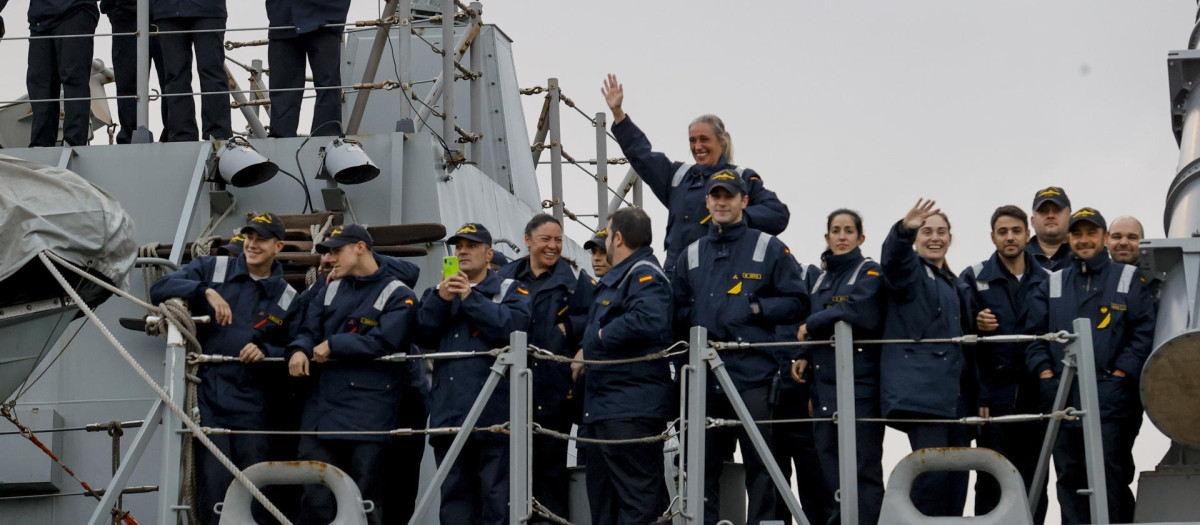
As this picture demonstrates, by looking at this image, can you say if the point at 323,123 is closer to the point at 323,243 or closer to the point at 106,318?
the point at 106,318

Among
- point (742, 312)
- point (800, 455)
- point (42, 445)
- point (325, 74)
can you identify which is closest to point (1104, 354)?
point (800, 455)

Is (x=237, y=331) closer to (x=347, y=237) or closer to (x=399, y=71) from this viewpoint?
(x=347, y=237)

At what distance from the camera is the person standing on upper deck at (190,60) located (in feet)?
27.0

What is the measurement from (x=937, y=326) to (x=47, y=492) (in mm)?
3942

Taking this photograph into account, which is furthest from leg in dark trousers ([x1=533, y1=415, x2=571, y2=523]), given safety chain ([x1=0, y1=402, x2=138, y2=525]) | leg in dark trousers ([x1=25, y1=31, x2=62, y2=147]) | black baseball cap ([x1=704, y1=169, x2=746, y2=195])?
leg in dark trousers ([x1=25, y1=31, x2=62, y2=147])

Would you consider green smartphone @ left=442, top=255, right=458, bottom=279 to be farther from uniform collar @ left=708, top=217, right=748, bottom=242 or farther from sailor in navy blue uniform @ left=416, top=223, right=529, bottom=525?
uniform collar @ left=708, top=217, right=748, bottom=242

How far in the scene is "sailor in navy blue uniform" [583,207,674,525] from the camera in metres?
5.87

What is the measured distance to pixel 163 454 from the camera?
5.82m

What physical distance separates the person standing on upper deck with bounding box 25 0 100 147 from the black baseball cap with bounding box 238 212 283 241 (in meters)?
2.52

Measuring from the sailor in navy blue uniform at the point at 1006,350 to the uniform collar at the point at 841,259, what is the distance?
483mm

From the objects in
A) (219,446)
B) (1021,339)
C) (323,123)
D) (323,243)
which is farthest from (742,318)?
(323,123)

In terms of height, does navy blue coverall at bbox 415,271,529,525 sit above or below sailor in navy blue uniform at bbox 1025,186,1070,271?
below

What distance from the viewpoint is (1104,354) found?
602 cm

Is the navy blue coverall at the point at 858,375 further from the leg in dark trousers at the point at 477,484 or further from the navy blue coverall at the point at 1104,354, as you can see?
the leg in dark trousers at the point at 477,484
